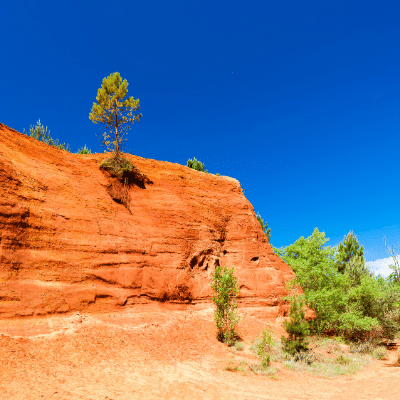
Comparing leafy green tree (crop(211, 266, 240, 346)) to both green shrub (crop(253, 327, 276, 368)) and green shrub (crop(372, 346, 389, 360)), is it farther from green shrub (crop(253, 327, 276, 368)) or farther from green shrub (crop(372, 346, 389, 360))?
green shrub (crop(372, 346, 389, 360))

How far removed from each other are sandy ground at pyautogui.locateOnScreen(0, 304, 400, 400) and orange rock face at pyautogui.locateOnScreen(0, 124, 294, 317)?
3.98ft

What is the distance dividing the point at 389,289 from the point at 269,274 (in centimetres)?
999

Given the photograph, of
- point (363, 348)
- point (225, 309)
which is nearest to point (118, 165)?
point (225, 309)

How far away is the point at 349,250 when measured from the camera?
36.2m

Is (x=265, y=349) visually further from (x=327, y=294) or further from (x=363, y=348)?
(x=363, y=348)

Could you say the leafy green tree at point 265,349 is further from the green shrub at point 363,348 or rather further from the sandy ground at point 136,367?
the green shrub at point 363,348

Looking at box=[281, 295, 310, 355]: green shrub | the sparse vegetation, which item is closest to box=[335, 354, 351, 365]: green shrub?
the sparse vegetation

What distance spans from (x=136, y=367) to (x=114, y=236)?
7.60m

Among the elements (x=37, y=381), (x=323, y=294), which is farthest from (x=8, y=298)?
(x=323, y=294)

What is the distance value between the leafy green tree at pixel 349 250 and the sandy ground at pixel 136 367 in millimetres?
19716

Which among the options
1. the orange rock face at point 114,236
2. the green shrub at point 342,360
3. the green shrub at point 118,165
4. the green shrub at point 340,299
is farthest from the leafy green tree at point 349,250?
the green shrub at point 118,165

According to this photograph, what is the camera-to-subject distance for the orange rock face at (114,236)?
524 inches

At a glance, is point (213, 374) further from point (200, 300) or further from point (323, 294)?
point (323, 294)

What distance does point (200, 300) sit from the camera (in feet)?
62.7
